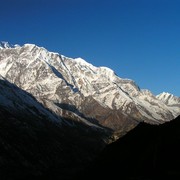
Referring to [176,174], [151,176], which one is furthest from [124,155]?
[176,174]

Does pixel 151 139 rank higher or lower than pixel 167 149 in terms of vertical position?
higher

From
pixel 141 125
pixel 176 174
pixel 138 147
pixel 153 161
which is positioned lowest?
pixel 176 174

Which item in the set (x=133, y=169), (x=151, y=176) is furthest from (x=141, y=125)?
(x=151, y=176)

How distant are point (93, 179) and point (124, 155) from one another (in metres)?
11.2

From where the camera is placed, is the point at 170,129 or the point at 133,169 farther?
the point at 170,129

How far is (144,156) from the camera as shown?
120062 millimetres

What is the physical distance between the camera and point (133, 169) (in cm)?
11819

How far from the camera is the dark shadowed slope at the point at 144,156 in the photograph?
10433 cm

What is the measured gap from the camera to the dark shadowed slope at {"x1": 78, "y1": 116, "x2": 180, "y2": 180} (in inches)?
4108

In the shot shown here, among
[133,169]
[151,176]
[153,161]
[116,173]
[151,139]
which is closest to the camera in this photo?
[151,176]

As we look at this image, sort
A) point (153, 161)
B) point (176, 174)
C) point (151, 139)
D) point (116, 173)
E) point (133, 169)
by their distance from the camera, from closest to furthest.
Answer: point (176, 174) → point (153, 161) → point (133, 169) → point (116, 173) → point (151, 139)

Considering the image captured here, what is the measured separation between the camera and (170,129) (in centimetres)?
13225

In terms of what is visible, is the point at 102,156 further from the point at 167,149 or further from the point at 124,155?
the point at 167,149

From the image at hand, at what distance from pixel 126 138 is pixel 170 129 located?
86.9 feet
